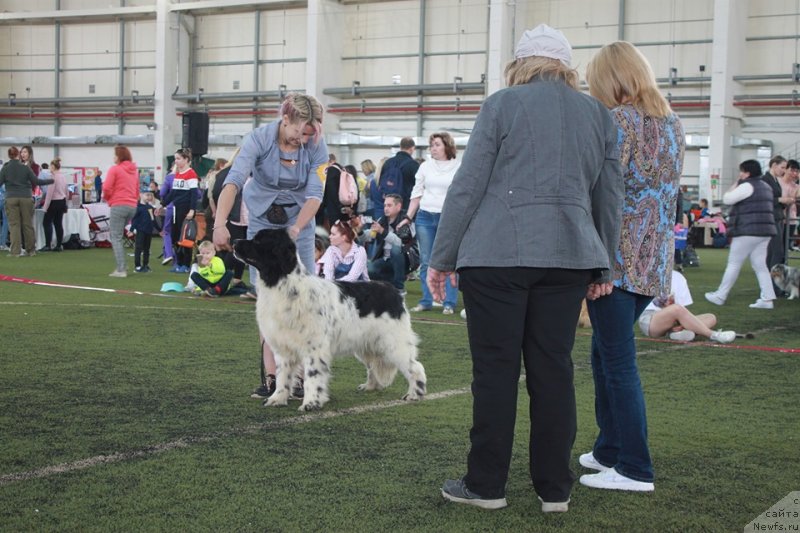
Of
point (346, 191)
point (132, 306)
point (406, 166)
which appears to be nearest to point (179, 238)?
point (346, 191)

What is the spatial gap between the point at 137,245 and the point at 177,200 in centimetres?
99

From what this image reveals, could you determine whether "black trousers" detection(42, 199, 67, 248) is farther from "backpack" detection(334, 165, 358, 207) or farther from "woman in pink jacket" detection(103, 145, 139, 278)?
"backpack" detection(334, 165, 358, 207)

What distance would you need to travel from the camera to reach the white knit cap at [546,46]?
11.5 feet

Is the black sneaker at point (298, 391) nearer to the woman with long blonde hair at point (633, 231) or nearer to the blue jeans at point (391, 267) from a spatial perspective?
the woman with long blonde hair at point (633, 231)

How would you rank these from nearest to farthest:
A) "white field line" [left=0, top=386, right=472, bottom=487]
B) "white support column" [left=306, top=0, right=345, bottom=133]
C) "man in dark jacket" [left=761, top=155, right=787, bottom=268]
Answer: "white field line" [left=0, top=386, right=472, bottom=487]
"man in dark jacket" [left=761, top=155, right=787, bottom=268]
"white support column" [left=306, top=0, right=345, bottom=133]

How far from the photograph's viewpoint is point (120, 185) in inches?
555

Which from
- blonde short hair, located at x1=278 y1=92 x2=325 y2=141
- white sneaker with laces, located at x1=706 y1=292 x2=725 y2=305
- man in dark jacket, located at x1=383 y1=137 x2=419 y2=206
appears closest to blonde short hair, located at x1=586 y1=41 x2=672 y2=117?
blonde short hair, located at x1=278 y1=92 x2=325 y2=141

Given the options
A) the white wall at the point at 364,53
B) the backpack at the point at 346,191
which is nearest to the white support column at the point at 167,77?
the white wall at the point at 364,53

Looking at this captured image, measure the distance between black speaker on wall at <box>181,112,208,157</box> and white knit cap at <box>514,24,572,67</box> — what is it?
52.1 ft

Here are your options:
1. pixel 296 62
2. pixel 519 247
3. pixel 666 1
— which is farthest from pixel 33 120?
pixel 519 247

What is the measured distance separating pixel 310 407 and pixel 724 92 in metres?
24.4

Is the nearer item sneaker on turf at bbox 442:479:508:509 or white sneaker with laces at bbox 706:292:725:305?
sneaker on turf at bbox 442:479:508:509

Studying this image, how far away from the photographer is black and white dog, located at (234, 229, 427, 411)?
213 inches

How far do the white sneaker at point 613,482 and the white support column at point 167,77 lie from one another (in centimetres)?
3134
